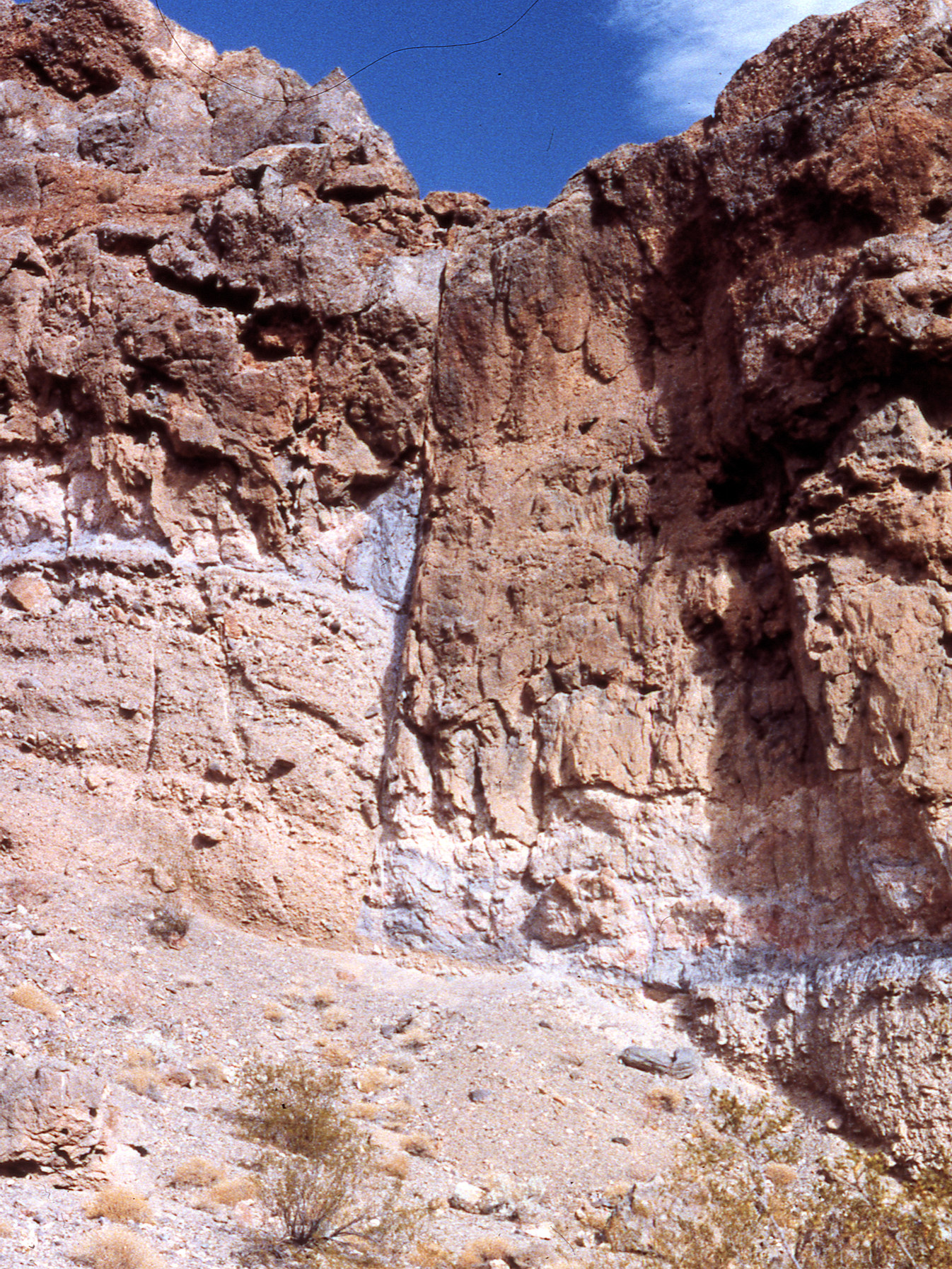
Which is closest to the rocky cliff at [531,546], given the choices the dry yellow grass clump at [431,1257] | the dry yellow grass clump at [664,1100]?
the dry yellow grass clump at [664,1100]

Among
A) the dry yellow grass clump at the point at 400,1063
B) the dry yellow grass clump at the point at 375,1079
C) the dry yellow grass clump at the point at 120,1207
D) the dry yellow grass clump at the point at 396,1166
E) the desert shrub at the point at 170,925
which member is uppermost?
the desert shrub at the point at 170,925

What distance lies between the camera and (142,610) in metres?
14.4

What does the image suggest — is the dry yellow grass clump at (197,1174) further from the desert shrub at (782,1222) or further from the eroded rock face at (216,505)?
the eroded rock face at (216,505)

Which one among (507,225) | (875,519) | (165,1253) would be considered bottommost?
(165,1253)

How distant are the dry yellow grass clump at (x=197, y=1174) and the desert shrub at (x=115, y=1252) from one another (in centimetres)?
114

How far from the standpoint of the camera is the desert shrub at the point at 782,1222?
659 cm

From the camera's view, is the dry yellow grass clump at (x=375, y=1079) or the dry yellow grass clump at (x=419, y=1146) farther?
the dry yellow grass clump at (x=375, y=1079)

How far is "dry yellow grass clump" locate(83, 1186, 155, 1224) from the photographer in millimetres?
7414

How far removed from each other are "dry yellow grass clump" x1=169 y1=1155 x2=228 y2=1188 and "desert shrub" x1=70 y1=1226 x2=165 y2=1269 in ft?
3.75

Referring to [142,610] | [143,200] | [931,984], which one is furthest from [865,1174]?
[143,200]

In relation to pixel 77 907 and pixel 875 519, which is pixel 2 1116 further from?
pixel 875 519

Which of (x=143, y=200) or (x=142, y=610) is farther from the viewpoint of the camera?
(x=143, y=200)

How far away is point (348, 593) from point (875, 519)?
6.33 meters

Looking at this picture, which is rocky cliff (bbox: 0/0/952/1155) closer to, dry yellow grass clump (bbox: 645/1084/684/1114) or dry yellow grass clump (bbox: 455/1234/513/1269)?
dry yellow grass clump (bbox: 645/1084/684/1114)
